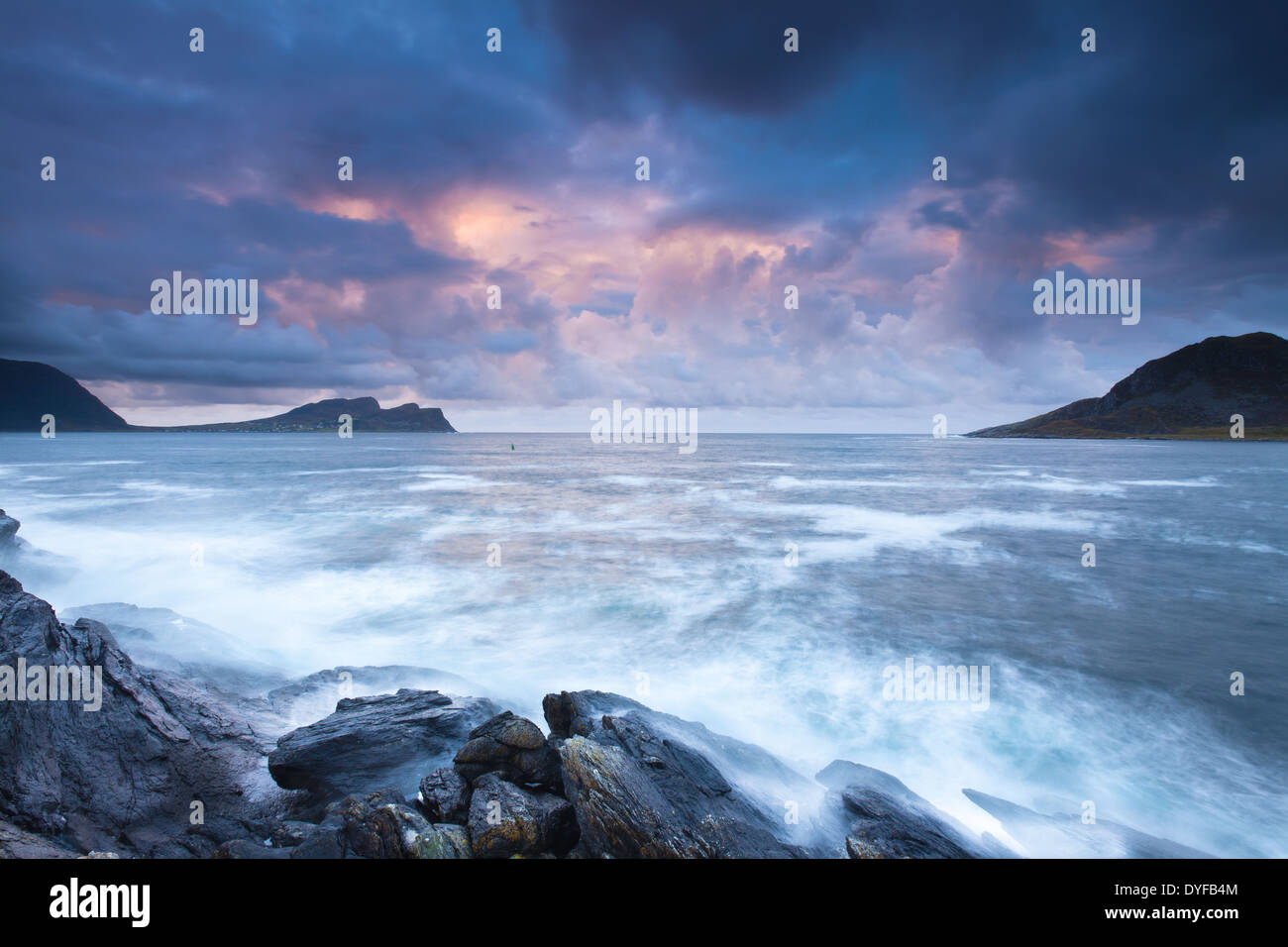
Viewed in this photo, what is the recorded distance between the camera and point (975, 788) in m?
8.87

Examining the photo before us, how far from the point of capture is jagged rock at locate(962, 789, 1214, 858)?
7309 mm

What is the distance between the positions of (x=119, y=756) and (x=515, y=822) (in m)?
6.01

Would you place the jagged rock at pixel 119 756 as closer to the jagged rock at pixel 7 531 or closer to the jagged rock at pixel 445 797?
the jagged rock at pixel 445 797

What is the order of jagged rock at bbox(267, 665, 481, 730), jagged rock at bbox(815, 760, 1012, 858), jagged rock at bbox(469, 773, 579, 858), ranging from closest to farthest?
jagged rock at bbox(469, 773, 579, 858) < jagged rock at bbox(815, 760, 1012, 858) < jagged rock at bbox(267, 665, 481, 730)

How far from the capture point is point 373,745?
8.36 meters

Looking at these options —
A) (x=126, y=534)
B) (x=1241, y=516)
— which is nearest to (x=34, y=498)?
(x=126, y=534)

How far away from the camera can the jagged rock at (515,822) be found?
6000 millimetres

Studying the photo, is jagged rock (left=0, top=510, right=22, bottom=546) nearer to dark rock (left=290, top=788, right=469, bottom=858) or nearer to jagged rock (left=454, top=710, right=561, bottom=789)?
dark rock (left=290, top=788, right=469, bottom=858)

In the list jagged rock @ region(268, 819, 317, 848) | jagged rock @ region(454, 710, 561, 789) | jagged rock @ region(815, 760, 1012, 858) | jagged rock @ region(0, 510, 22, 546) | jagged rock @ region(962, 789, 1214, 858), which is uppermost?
jagged rock @ region(0, 510, 22, 546)

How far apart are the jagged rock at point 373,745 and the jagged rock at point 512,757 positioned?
147 cm

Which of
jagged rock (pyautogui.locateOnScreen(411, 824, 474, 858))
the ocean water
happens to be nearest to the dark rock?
jagged rock (pyautogui.locateOnScreen(411, 824, 474, 858))

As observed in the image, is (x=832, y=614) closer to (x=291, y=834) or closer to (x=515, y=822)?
(x=515, y=822)

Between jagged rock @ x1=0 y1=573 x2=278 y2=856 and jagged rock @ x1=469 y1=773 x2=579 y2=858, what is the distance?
3.37 metres
